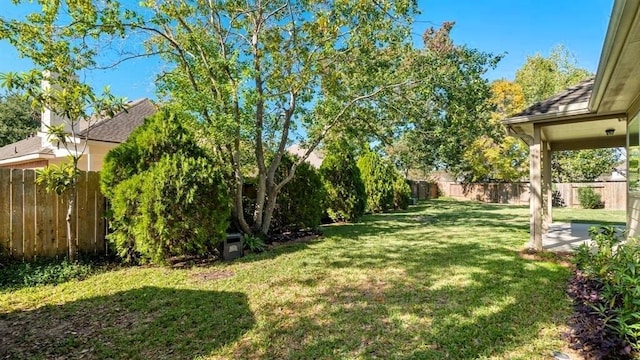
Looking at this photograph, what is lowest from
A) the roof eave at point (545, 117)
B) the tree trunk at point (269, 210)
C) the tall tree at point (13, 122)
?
the tree trunk at point (269, 210)

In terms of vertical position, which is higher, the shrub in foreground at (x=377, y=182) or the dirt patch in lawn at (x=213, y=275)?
the shrub in foreground at (x=377, y=182)

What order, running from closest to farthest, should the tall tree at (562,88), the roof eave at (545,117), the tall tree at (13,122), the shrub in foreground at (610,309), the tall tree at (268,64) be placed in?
Answer: the shrub in foreground at (610,309) < the roof eave at (545,117) < the tall tree at (268,64) < the tall tree at (13,122) < the tall tree at (562,88)

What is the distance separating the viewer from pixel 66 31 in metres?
5.38

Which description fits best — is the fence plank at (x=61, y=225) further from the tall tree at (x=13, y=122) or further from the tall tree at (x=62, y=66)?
the tall tree at (x=13, y=122)

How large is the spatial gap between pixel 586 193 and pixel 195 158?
64.7ft

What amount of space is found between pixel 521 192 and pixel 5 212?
2485 centimetres

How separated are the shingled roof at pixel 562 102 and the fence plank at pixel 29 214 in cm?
795

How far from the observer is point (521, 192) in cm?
2247

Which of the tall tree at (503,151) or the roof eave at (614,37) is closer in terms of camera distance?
the roof eave at (614,37)

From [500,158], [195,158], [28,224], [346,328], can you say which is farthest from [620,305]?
[500,158]

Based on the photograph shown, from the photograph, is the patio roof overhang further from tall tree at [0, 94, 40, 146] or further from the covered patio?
tall tree at [0, 94, 40, 146]

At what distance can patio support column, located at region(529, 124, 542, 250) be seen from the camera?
20.1 ft

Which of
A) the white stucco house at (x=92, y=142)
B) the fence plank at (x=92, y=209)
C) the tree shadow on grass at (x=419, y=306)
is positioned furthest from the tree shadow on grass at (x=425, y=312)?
the white stucco house at (x=92, y=142)

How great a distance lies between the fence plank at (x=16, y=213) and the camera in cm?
477
